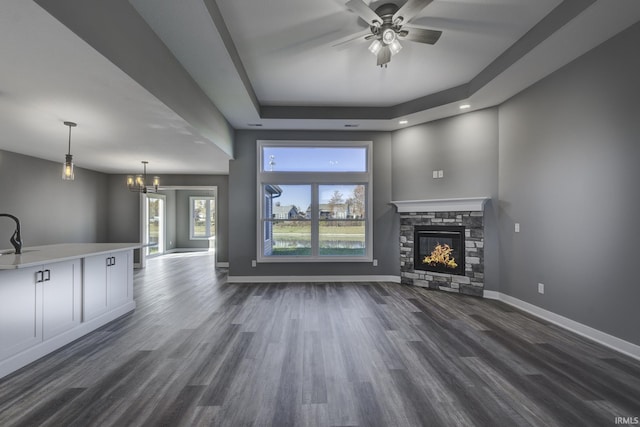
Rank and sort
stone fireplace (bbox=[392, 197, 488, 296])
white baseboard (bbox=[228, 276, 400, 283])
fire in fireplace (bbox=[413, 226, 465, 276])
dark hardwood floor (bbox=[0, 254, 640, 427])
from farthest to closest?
white baseboard (bbox=[228, 276, 400, 283]) < fire in fireplace (bbox=[413, 226, 465, 276]) < stone fireplace (bbox=[392, 197, 488, 296]) < dark hardwood floor (bbox=[0, 254, 640, 427])

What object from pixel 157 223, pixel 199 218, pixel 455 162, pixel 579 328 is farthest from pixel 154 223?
pixel 579 328

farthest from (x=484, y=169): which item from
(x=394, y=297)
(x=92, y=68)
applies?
(x=92, y=68)

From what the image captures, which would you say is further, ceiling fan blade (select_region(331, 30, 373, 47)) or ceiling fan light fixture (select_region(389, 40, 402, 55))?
ceiling fan blade (select_region(331, 30, 373, 47))

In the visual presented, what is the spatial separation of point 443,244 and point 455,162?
143 cm

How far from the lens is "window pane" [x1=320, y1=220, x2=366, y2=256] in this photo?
568 centimetres

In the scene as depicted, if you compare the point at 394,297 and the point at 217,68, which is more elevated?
the point at 217,68

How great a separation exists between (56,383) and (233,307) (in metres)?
2.00

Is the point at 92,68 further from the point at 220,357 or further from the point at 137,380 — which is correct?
the point at 220,357

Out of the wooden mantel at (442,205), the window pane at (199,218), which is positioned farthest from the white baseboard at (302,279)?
the window pane at (199,218)

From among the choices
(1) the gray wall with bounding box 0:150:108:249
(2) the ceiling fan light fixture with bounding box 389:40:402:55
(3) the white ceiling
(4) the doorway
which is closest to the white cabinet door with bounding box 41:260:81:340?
(3) the white ceiling

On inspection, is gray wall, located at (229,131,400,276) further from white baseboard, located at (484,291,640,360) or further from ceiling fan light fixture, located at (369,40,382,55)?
ceiling fan light fixture, located at (369,40,382,55)

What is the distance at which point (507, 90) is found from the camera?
154 inches

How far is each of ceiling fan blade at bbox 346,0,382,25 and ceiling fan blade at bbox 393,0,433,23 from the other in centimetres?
18

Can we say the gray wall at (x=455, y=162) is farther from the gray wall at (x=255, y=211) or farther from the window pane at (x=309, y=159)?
the window pane at (x=309, y=159)
